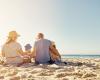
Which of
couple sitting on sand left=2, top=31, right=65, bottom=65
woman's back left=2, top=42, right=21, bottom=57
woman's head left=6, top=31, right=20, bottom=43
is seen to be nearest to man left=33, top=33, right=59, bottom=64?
couple sitting on sand left=2, top=31, right=65, bottom=65

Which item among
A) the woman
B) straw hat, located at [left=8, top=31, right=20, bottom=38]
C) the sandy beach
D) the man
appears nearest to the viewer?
the sandy beach

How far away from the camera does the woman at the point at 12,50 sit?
13585 mm

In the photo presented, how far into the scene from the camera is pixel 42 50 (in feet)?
49.0

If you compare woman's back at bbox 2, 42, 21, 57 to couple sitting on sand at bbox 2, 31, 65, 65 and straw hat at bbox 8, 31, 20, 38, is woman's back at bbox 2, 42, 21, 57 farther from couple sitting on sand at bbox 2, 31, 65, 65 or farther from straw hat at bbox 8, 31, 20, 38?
straw hat at bbox 8, 31, 20, 38

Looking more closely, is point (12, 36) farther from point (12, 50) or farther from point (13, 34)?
point (12, 50)

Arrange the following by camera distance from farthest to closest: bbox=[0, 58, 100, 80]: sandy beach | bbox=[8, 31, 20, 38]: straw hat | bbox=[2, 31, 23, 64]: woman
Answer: bbox=[2, 31, 23, 64]: woman, bbox=[8, 31, 20, 38]: straw hat, bbox=[0, 58, 100, 80]: sandy beach

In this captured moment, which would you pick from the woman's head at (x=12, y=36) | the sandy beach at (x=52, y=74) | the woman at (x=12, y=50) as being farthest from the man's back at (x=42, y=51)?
the sandy beach at (x=52, y=74)

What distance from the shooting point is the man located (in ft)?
48.2

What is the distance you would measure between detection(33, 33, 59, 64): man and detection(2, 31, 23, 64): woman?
114cm

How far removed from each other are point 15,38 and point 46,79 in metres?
6.20

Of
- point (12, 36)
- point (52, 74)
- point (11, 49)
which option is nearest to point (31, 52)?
point (11, 49)

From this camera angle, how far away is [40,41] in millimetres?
14680

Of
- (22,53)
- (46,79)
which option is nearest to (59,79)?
(46,79)

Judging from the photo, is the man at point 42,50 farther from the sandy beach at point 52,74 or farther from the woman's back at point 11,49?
the sandy beach at point 52,74
